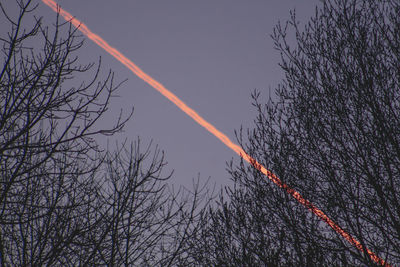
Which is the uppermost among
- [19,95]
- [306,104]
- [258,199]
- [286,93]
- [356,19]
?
[356,19]

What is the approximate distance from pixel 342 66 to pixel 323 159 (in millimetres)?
1670

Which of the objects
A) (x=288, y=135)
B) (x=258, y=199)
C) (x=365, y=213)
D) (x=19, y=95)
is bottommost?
(x=365, y=213)

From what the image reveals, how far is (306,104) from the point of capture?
19.8 feet

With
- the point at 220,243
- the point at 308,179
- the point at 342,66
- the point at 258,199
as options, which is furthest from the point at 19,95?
the point at 220,243

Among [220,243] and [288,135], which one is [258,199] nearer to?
[288,135]

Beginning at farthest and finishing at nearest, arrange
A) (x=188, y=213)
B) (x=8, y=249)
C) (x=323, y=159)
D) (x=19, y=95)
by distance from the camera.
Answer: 1. (x=188, y=213)
2. (x=8, y=249)
3. (x=323, y=159)
4. (x=19, y=95)

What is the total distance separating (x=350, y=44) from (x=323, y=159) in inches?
83.0

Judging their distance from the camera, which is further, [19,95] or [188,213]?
[188,213]

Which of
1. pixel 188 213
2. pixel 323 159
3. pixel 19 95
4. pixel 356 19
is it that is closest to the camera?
pixel 19 95

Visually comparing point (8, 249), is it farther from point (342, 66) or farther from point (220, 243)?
point (342, 66)

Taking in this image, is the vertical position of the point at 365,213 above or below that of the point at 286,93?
below

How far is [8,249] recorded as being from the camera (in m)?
5.80

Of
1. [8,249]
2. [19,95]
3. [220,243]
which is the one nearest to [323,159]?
[220,243]

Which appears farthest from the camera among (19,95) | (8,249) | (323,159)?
(8,249)
